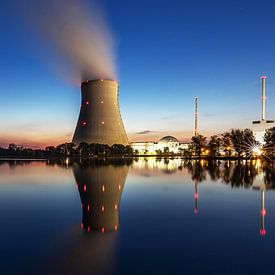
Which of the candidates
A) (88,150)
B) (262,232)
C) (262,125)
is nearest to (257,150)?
(262,125)

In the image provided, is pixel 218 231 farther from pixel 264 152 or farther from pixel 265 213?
pixel 264 152

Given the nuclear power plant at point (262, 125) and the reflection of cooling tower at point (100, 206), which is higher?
the nuclear power plant at point (262, 125)

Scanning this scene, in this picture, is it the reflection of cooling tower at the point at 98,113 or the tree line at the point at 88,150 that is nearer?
the reflection of cooling tower at the point at 98,113

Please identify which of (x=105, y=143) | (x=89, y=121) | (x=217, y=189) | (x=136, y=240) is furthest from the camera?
(x=105, y=143)

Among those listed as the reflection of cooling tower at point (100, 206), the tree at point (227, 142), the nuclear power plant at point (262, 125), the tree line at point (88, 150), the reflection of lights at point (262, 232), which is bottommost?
the reflection of cooling tower at point (100, 206)

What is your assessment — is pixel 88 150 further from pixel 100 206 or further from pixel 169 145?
pixel 100 206

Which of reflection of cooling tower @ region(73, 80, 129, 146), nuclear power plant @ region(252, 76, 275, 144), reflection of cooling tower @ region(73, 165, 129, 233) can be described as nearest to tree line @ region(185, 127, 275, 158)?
nuclear power plant @ region(252, 76, 275, 144)

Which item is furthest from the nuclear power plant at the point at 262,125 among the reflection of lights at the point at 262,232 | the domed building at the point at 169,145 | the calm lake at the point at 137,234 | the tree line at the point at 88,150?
the reflection of lights at the point at 262,232

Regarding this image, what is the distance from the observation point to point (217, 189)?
9.92 m

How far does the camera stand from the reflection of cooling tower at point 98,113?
46.9 m

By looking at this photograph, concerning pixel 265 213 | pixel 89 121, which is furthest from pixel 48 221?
pixel 89 121

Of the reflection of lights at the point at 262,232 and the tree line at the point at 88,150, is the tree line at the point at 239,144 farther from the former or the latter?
the reflection of lights at the point at 262,232

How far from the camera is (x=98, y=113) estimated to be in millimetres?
47000

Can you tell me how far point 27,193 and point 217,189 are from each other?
744 cm
